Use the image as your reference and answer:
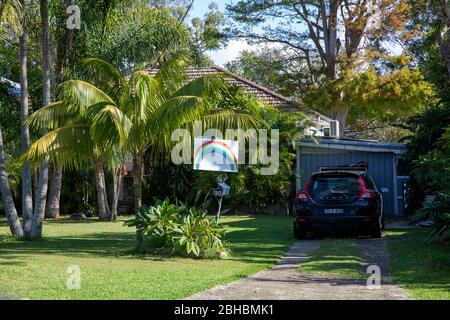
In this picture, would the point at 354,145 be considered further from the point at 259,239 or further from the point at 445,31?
the point at 259,239

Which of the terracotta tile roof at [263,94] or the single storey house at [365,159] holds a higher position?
the terracotta tile roof at [263,94]

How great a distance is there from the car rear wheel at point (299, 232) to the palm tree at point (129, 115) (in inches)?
135

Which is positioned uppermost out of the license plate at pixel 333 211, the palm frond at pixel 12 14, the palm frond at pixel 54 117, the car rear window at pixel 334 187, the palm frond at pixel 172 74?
the palm frond at pixel 12 14

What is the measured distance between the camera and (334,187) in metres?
15.3

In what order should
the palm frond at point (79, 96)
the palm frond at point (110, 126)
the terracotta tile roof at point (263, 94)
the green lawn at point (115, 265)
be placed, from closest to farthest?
1. the green lawn at point (115, 265)
2. the palm frond at point (110, 126)
3. the palm frond at point (79, 96)
4. the terracotta tile roof at point (263, 94)

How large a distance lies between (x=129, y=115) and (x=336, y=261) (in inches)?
195

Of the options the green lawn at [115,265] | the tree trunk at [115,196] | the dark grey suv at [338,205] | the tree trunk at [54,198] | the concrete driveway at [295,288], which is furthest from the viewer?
the tree trunk at [54,198]

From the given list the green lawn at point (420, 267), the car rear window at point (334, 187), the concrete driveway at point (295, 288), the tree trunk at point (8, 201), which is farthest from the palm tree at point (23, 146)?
the green lawn at point (420, 267)

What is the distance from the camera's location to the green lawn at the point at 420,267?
338 inches

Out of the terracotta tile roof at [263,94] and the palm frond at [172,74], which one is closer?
the palm frond at [172,74]

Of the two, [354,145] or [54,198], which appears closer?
[354,145]

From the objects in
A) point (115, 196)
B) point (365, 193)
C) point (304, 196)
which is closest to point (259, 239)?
point (304, 196)

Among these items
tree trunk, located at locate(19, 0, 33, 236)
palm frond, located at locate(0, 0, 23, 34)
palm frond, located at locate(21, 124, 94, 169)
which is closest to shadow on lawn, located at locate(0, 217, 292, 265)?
tree trunk, located at locate(19, 0, 33, 236)

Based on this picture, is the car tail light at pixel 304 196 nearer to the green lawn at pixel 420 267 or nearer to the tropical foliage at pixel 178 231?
the green lawn at pixel 420 267
